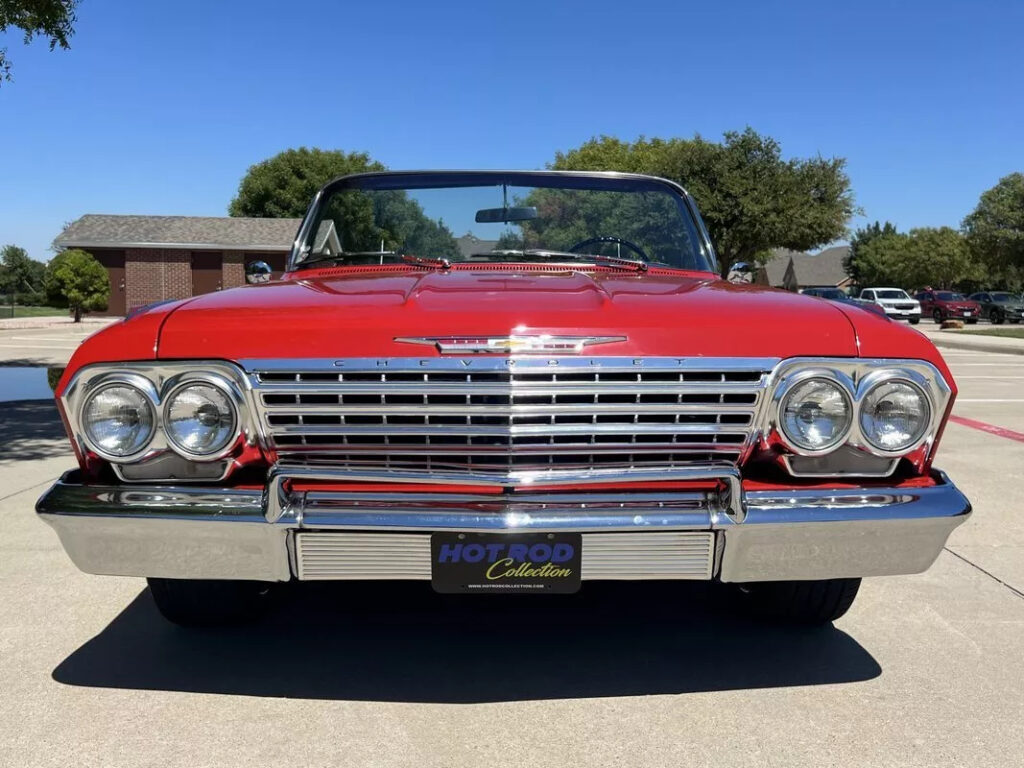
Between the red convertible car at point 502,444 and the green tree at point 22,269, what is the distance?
191 feet

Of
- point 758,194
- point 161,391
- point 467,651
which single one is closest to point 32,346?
point 467,651

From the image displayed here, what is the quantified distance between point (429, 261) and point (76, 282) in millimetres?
28004

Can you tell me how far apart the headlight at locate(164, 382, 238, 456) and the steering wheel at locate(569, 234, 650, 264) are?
6.38ft

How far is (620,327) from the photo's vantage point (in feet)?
7.95

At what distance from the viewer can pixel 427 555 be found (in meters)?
2.34

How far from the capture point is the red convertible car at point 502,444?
234 cm

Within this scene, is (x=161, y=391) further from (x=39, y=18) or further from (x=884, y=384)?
(x=39, y=18)

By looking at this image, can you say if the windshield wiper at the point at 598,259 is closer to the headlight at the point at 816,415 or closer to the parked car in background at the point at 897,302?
the headlight at the point at 816,415

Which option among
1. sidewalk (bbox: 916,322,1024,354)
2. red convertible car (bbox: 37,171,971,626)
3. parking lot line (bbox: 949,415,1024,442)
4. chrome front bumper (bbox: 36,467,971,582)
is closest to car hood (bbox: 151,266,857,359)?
red convertible car (bbox: 37,171,971,626)

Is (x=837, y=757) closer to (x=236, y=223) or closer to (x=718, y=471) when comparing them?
(x=718, y=471)

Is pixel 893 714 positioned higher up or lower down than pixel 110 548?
lower down

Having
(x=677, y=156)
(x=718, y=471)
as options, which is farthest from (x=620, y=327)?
(x=677, y=156)

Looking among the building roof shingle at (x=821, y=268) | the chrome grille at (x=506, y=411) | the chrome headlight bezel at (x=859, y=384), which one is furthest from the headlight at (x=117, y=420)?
the building roof shingle at (x=821, y=268)

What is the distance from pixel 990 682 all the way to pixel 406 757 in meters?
1.77
